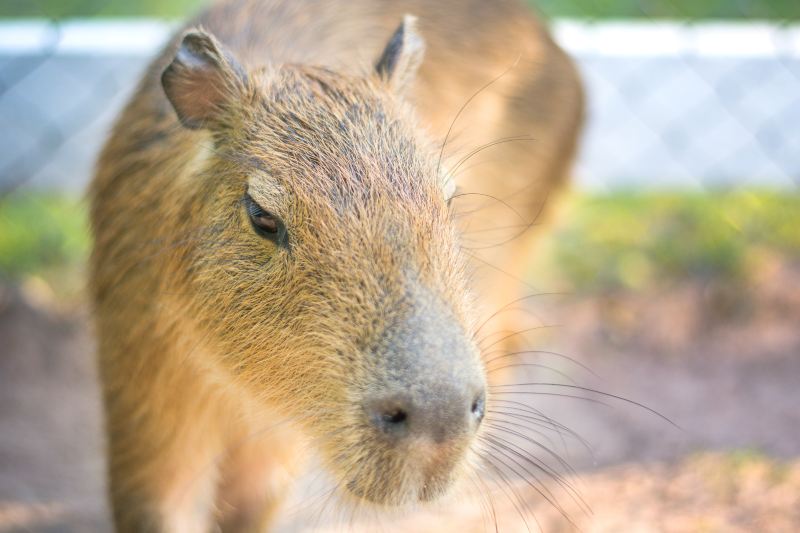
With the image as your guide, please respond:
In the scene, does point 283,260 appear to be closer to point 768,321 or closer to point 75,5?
point 768,321

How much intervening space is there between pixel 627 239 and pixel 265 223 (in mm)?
3882

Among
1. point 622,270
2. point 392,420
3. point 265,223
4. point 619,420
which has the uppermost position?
point 265,223

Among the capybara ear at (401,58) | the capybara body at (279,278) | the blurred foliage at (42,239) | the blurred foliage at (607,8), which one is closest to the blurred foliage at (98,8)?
the blurred foliage at (607,8)

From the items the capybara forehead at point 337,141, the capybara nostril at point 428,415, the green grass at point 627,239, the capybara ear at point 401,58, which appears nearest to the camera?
the capybara nostril at point 428,415

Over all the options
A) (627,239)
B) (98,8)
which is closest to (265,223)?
(627,239)

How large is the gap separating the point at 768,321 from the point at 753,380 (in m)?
0.43

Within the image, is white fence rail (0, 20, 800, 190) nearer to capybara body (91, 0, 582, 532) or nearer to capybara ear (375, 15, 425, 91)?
capybara body (91, 0, 582, 532)

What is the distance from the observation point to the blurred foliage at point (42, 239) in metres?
5.29

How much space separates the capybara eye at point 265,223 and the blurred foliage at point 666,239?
2.94 m

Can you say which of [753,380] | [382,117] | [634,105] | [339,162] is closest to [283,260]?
[339,162]

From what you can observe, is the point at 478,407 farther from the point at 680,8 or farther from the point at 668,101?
the point at 680,8

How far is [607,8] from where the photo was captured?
7.77 meters

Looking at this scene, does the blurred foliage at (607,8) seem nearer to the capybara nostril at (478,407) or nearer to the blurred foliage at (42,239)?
the blurred foliage at (42,239)

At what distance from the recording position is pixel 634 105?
22.8 feet
